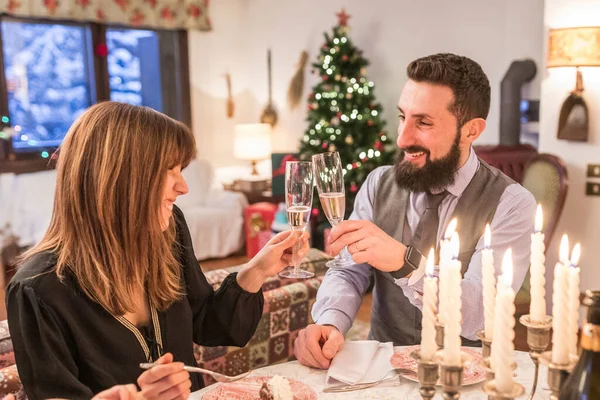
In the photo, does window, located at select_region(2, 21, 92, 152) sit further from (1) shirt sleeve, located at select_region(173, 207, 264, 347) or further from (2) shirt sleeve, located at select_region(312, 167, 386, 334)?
(1) shirt sleeve, located at select_region(173, 207, 264, 347)

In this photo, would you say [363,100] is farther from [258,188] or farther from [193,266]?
[193,266]

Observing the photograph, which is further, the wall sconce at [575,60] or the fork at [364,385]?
the wall sconce at [575,60]

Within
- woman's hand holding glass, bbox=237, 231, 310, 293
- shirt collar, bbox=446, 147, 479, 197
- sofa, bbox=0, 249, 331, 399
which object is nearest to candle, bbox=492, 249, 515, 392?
woman's hand holding glass, bbox=237, 231, 310, 293

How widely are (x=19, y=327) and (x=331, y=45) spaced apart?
15.1ft

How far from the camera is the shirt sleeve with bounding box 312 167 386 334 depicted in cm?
184

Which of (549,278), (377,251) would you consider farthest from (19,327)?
(549,278)

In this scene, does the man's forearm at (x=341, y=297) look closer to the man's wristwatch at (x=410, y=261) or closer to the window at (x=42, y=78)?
the man's wristwatch at (x=410, y=261)

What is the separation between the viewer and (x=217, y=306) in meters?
1.73

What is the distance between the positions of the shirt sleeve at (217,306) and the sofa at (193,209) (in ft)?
13.6

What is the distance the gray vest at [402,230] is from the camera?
1.96 metres

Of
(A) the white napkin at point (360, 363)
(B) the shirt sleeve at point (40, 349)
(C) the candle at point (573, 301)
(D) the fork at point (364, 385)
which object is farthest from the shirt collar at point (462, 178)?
(B) the shirt sleeve at point (40, 349)

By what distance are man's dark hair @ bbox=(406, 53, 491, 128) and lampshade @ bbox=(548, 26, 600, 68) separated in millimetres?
2022

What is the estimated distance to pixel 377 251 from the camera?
1.60 m

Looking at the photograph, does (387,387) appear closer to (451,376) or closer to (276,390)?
(276,390)
